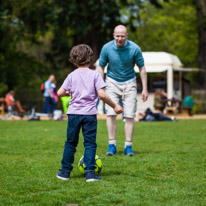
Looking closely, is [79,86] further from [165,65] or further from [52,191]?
[165,65]

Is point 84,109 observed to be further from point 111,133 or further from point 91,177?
point 111,133

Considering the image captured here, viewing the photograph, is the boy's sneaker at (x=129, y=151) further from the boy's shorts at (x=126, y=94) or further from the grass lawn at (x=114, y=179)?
the boy's shorts at (x=126, y=94)

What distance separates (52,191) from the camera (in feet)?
14.4

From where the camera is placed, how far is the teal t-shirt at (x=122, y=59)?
7148mm

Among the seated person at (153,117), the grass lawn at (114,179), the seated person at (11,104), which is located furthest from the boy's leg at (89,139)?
the seated person at (11,104)

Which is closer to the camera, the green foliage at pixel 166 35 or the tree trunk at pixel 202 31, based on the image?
the tree trunk at pixel 202 31

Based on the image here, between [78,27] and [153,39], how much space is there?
20.6 m

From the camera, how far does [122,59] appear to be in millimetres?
7148

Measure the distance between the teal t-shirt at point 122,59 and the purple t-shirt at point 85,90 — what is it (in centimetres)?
217

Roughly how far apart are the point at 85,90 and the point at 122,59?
88.6 inches

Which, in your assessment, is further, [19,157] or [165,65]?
[165,65]

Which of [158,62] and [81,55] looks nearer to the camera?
[81,55]

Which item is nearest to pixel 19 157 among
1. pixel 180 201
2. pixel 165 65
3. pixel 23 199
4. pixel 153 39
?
pixel 23 199

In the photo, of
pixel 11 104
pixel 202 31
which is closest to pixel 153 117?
pixel 11 104
